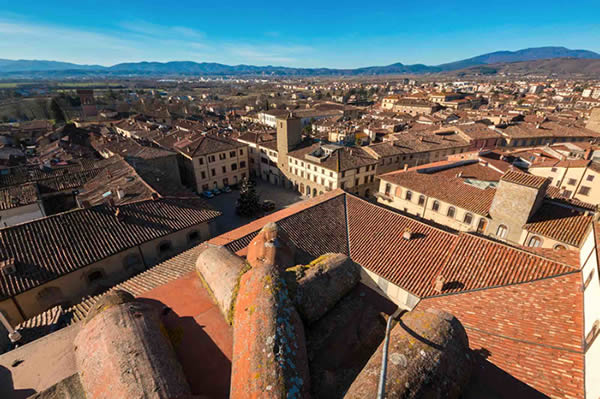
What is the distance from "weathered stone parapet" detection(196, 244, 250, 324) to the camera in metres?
6.02

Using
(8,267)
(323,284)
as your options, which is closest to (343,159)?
(323,284)

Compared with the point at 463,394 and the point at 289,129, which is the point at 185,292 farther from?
the point at 289,129

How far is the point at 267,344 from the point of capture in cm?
391

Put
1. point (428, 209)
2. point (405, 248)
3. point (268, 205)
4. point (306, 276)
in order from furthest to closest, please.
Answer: point (268, 205) < point (428, 209) < point (405, 248) < point (306, 276)

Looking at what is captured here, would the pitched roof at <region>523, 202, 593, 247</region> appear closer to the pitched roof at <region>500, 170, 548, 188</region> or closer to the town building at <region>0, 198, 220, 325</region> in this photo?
the pitched roof at <region>500, 170, 548, 188</region>

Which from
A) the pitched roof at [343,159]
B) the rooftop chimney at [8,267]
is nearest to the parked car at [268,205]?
the pitched roof at [343,159]

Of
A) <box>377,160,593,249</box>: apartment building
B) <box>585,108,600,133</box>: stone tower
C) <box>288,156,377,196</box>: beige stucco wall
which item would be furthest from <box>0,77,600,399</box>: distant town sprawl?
<box>585,108,600,133</box>: stone tower

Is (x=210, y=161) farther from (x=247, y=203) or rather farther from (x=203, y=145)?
(x=247, y=203)

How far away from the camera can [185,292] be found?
7.43 meters

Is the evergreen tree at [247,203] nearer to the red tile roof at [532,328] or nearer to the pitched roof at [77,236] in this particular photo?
the pitched roof at [77,236]

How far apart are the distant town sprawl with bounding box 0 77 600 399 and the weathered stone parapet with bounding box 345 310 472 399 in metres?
0.03

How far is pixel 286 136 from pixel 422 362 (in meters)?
41.0

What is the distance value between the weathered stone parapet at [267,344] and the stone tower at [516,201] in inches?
837

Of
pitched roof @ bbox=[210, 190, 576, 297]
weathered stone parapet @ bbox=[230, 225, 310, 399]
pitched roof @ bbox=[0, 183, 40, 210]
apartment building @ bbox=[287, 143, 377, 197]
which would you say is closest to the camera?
weathered stone parapet @ bbox=[230, 225, 310, 399]
